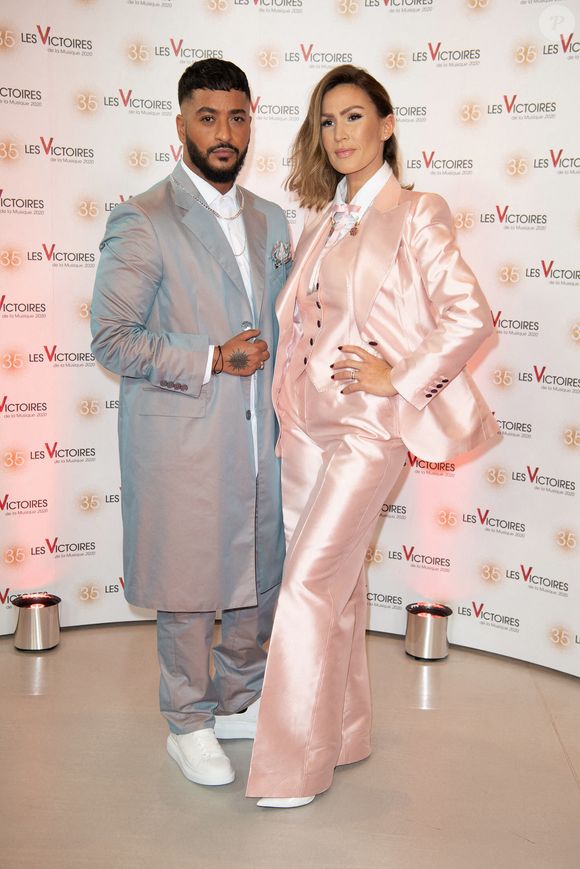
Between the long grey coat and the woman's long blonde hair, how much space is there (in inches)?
12.6

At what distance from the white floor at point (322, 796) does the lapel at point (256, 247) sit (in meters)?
1.46

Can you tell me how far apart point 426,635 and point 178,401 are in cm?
169

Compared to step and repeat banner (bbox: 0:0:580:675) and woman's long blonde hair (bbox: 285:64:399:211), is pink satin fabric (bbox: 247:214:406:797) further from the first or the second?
step and repeat banner (bbox: 0:0:580:675)

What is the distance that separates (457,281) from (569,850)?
5.15 ft

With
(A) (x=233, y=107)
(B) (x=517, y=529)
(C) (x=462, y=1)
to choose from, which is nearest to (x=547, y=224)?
(C) (x=462, y=1)

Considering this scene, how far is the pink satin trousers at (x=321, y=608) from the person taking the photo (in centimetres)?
261

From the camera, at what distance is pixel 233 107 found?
280cm

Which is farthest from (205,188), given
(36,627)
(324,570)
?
(36,627)

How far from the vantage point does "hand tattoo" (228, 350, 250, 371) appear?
278 centimetres

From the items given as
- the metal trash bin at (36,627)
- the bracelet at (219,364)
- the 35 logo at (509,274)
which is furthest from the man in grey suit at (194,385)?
the 35 logo at (509,274)

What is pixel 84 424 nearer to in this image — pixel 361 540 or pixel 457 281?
pixel 361 540

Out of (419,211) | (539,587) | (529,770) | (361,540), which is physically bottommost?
(529,770)

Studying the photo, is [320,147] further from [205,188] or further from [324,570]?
[324,570]

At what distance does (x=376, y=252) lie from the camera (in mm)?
2613
